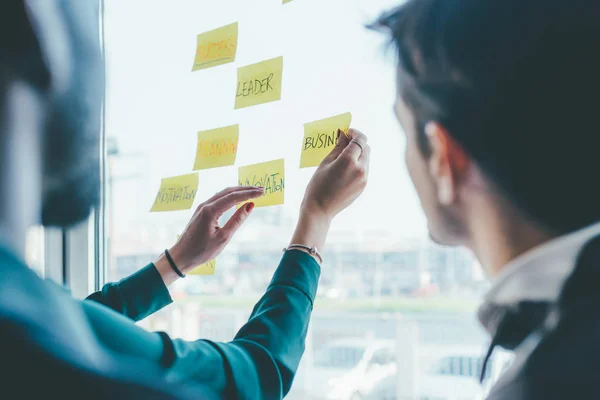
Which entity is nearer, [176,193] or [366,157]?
[366,157]

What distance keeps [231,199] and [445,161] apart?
400 mm

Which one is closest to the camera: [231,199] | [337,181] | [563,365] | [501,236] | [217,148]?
[563,365]

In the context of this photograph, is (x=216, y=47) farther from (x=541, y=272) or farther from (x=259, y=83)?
(x=541, y=272)

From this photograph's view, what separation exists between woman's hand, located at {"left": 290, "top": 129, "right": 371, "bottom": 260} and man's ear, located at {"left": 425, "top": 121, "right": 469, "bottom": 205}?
0.17m

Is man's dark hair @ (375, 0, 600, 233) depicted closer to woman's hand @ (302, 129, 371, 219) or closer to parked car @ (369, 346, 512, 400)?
woman's hand @ (302, 129, 371, 219)

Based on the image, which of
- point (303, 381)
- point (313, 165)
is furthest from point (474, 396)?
point (313, 165)

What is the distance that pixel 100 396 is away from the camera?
0.49m

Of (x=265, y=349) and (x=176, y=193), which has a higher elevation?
(x=176, y=193)

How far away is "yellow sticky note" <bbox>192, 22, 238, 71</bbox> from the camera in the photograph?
994 millimetres

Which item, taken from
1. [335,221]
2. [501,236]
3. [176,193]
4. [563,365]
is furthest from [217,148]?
[563,365]

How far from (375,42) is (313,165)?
0.21 metres

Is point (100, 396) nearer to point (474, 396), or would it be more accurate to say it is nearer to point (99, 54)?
point (99, 54)

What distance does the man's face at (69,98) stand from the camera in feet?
1.57

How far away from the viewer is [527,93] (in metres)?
0.54
